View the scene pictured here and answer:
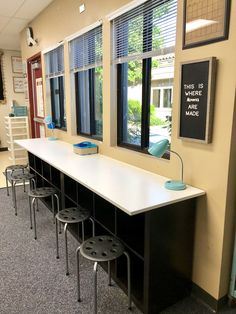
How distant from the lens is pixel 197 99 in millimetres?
1781

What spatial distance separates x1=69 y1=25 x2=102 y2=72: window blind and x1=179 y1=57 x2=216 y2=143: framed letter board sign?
4.65 ft

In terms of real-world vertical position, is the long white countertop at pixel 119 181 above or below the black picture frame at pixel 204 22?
below

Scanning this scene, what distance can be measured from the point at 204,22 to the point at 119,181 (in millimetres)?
1263

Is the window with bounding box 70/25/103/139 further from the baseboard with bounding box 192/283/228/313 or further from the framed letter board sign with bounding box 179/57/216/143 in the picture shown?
the baseboard with bounding box 192/283/228/313

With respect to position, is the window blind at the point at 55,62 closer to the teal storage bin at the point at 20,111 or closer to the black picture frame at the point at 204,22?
the teal storage bin at the point at 20,111

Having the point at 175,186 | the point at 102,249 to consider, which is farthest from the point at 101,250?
the point at 175,186

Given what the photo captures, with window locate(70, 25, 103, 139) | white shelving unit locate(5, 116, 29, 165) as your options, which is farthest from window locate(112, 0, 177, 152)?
white shelving unit locate(5, 116, 29, 165)

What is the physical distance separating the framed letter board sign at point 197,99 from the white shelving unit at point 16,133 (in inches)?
178

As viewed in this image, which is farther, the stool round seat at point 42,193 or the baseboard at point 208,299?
the stool round seat at point 42,193

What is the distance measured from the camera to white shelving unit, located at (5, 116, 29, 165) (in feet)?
18.3

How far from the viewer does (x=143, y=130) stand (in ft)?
8.44

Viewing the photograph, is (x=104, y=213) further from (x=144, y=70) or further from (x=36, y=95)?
(x=36, y=95)

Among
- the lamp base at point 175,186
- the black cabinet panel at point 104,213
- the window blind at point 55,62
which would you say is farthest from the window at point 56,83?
the lamp base at point 175,186

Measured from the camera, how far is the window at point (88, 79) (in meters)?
3.10
